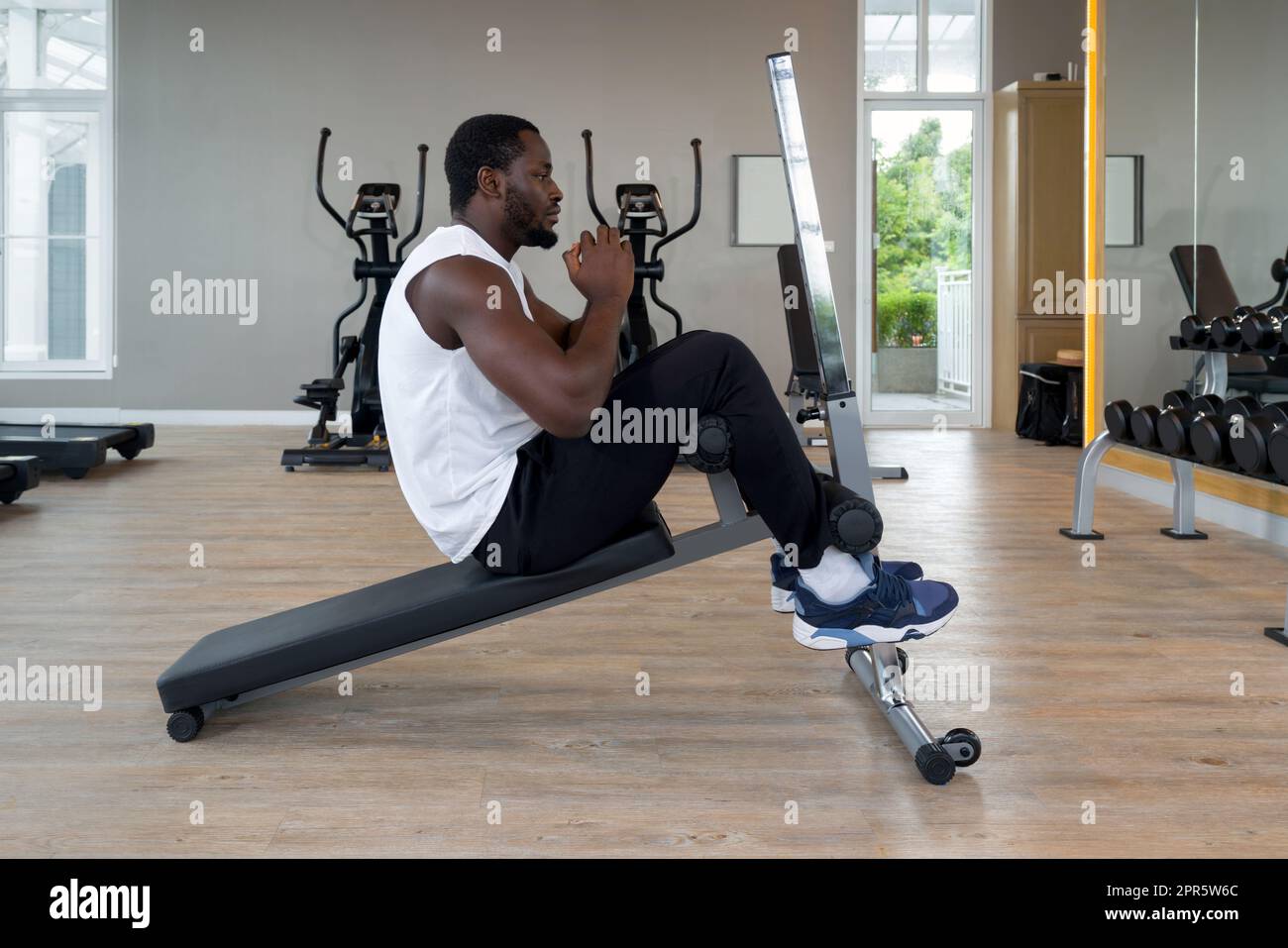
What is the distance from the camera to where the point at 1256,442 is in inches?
111

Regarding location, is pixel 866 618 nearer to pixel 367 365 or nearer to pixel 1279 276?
pixel 1279 276

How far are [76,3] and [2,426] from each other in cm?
341

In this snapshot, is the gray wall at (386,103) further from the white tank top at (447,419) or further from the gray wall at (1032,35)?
the white tank top at (447,419)

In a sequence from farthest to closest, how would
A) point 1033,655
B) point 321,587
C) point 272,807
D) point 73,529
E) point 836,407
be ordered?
point 73,529
point 321,587
point 1033,655
point 836,407
point 272,807

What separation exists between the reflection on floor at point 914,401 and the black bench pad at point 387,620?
600 centimetres

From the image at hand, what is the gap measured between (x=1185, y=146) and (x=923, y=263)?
3.52 metres

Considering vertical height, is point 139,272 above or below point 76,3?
below

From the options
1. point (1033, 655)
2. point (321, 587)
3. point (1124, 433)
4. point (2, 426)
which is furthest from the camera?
point (2, 426)

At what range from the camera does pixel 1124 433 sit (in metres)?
3.55

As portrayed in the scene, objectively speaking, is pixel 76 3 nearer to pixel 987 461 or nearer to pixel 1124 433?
pixel 987 461

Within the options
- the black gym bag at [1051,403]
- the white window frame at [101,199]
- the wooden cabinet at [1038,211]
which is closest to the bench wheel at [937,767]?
the black gym bag at [1051,403]

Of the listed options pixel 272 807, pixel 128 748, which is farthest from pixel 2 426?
pixel 272 807

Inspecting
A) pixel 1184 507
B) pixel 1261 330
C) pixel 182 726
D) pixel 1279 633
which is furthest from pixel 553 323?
pixel 1184 507

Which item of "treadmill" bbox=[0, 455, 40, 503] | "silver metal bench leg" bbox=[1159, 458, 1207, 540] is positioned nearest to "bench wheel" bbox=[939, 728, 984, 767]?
"silver metal bench leg" bbox=[1159, 458, 1207, 540]
